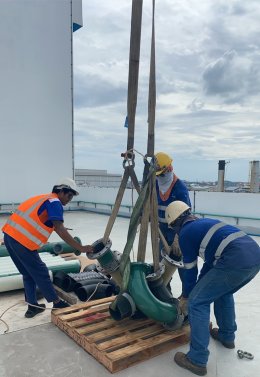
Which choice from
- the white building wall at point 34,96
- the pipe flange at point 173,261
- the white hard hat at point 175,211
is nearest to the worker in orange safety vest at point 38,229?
the pipe flange at point 173,261

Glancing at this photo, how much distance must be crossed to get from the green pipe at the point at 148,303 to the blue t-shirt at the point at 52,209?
0.93 m

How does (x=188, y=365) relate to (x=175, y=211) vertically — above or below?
below

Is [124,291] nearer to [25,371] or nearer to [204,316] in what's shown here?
[204,316]

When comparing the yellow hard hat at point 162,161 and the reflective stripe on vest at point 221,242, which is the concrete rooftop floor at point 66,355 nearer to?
the reflective stripe on vest at point 221,242

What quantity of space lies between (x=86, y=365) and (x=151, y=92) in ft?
7.89

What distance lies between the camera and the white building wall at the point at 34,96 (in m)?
11.3

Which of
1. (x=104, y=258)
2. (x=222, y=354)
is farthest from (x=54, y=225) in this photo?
(x=222, y=354)

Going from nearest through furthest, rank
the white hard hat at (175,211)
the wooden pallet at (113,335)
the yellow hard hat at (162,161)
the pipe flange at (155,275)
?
the wooden pallet at (113,335) → the white hard hat at (175,211) → the pipe flange at (155,275) → the yellow hard hat at (162,161)

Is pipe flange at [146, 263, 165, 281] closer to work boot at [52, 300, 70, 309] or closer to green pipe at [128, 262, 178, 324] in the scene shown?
green pipe at [128, 262, 178, 324]

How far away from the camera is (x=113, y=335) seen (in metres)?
2.97

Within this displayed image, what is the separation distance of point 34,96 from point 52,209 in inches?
379

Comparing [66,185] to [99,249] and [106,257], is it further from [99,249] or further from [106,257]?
[106,257]

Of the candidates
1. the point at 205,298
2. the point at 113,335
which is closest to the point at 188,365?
the point at 205,298

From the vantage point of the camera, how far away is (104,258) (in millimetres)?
3100
